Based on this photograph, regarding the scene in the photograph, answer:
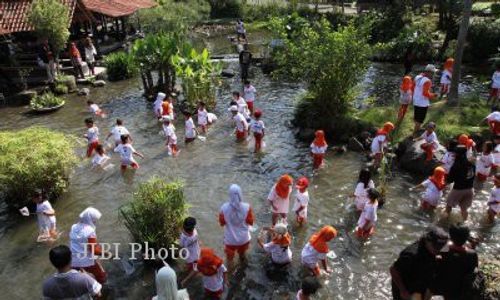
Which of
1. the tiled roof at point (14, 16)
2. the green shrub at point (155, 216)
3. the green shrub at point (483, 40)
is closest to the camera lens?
the green shrub at point (155, 216)

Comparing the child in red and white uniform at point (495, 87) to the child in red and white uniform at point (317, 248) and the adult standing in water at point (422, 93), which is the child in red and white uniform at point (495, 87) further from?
the child in red and white uniform at point (317, 248)

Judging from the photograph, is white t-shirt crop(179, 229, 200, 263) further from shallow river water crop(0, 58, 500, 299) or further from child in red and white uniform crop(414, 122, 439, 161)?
child in red and white uniform crop(414, 122, 439, 161)

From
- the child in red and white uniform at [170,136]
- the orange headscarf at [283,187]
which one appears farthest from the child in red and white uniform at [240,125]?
the orange headscarf at [283,187]

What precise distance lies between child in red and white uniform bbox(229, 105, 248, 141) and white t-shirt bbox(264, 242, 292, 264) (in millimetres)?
7083

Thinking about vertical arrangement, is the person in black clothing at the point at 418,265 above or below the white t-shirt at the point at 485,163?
above

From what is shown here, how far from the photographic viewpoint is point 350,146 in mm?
14047

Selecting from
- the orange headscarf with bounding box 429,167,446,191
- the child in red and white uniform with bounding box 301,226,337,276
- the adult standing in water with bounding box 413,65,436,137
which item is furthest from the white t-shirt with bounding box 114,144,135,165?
the adult standing in water with bounding box 413,65,436,137

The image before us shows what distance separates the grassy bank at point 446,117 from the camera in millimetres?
13398

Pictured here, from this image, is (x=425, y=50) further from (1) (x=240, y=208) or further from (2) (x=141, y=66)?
(1) (x=240, y=208)

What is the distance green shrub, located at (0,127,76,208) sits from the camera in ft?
34.6

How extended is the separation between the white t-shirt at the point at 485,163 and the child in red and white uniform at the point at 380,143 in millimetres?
2335

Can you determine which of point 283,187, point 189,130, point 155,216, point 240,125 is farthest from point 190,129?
point 283,187

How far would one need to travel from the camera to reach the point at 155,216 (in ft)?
28.3

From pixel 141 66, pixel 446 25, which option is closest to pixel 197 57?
pixel 141 66
